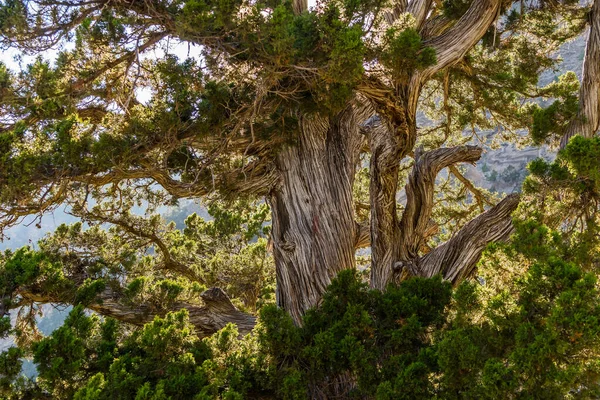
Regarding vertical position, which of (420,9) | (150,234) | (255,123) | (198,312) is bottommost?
(198,312)

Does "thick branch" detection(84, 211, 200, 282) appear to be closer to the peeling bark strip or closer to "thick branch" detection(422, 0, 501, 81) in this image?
the peeling bark strip

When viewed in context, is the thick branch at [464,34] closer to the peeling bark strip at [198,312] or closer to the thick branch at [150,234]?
the peeling bark strip at [198,312]

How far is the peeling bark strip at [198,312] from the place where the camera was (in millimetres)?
4316

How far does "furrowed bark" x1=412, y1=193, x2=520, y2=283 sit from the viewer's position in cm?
386

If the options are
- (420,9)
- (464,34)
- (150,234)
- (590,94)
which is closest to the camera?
(590,94)

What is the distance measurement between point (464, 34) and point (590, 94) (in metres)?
1.04

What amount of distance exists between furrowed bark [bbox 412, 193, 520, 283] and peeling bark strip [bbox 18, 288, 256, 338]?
69.5 inches

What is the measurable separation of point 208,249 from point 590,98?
544 cm

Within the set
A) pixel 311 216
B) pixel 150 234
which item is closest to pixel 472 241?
pixel 311 216

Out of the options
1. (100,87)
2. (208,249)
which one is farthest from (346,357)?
(208,249)

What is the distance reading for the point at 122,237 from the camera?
616 cm

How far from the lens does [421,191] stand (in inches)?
175

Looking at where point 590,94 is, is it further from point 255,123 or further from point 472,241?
point 255,123

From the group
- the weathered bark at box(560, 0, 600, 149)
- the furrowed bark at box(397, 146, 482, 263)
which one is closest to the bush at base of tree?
the furrowed bark at box(397, 146, 482, 263)
